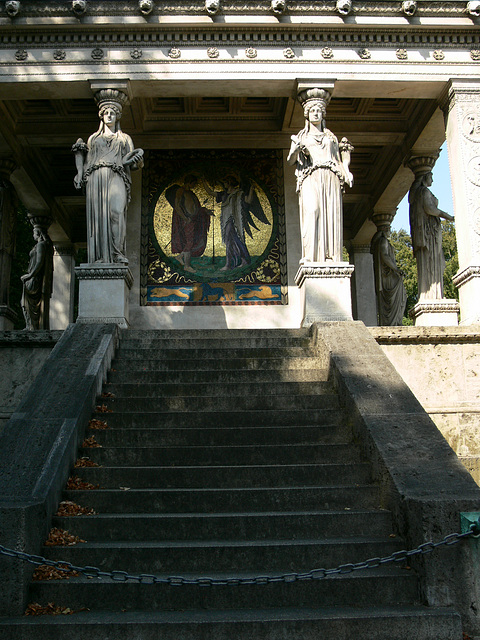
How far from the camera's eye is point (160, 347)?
322 inches

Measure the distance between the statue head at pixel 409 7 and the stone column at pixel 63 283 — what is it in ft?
33.3

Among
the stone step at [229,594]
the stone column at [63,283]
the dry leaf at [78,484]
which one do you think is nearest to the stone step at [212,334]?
the dry leaf at [78,484]

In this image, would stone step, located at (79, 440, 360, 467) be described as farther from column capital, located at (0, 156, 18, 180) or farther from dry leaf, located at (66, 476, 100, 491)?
column capital, located at (0, 156, 18, 180)

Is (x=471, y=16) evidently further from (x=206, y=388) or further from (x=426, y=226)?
(x=206, y=388)

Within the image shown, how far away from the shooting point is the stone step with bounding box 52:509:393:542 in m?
4.70

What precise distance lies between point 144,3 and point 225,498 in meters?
8.02

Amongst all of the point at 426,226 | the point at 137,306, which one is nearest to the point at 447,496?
the point at 137,306

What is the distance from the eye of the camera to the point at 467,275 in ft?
32.3

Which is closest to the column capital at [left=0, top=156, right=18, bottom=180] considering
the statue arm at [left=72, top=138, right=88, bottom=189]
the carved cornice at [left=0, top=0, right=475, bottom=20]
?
the carved cornice at [left=0, top=0, right=475, bottom=20]

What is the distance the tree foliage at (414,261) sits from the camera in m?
30.8

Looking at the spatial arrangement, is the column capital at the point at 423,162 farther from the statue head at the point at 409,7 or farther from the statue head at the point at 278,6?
the statue head at the point at 278,6

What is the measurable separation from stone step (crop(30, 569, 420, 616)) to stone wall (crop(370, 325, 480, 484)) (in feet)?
14.3

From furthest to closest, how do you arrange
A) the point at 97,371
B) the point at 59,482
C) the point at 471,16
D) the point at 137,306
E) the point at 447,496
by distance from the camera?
1. the point at 137,306
2. the point at 471,16
3. the point at 97,371
4. the point at 59,482
5. the point at 447,496

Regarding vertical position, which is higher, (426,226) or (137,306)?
(426,226)
